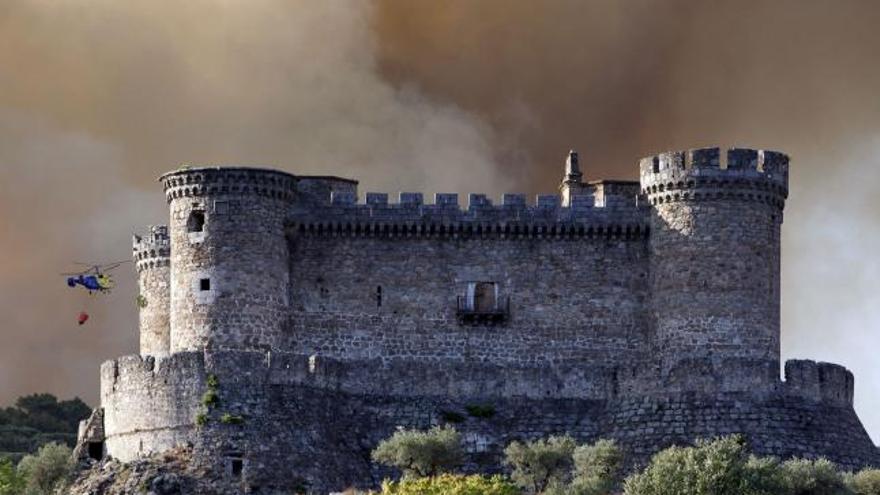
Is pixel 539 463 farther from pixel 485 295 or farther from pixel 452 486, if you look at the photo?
pixel 485 295

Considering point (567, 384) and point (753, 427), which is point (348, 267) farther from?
point (753, 427)

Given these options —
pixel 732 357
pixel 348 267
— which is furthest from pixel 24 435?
pixel 732 357

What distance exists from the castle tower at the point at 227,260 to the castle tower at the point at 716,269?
12901 millimetres

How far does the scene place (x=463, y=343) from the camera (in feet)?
302

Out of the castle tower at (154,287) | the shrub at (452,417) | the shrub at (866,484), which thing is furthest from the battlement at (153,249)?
the shrub at (866,484)

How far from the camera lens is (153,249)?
323 feet

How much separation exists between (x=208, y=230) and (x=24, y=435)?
38.7m

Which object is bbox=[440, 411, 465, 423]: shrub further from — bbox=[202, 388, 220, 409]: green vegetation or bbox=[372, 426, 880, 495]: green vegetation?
bbox=[202, 388, 220, 409]: green vegetation

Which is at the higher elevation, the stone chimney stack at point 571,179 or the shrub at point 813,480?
the stone chimney stack at point 571,179

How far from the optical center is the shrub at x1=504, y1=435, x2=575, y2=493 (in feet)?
283

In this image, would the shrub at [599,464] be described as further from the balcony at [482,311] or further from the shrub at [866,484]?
the shrub at [866,484]

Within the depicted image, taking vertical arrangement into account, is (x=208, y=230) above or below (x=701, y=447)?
above

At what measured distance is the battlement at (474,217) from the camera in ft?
302

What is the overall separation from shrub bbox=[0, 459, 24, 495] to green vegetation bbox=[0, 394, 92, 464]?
30208 millimetres
